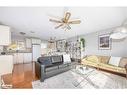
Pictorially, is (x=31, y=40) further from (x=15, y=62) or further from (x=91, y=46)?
(x=91, y=46)

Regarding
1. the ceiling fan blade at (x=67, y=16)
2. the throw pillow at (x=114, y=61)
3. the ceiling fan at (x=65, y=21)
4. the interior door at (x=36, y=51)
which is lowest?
the throw pillow at (x=114, y=61)

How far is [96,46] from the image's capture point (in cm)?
156

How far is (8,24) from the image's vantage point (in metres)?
1.39

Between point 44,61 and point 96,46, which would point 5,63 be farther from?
point 96,46

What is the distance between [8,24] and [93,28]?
57.8 inches

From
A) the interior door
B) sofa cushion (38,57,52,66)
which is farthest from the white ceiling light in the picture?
sofa cushion (38,57,52,66)

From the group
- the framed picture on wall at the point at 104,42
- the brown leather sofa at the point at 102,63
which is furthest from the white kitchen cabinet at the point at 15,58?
the framed picture on wall at the point at 104,42

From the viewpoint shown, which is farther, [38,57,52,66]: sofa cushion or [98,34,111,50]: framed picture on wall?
[38,57,52,66]: sofa cushion

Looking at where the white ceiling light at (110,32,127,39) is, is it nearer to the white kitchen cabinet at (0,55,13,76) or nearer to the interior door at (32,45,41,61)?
the interior door at (32,45,41,61)

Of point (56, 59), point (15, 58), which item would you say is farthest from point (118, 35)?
point (15, 58)

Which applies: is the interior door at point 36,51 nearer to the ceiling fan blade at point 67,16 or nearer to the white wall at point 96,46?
the ceiling fan blade at point 67,16

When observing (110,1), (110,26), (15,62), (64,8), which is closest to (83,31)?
(110,26)

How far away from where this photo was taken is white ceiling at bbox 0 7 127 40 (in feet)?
4.15

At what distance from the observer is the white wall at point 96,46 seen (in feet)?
4.75
